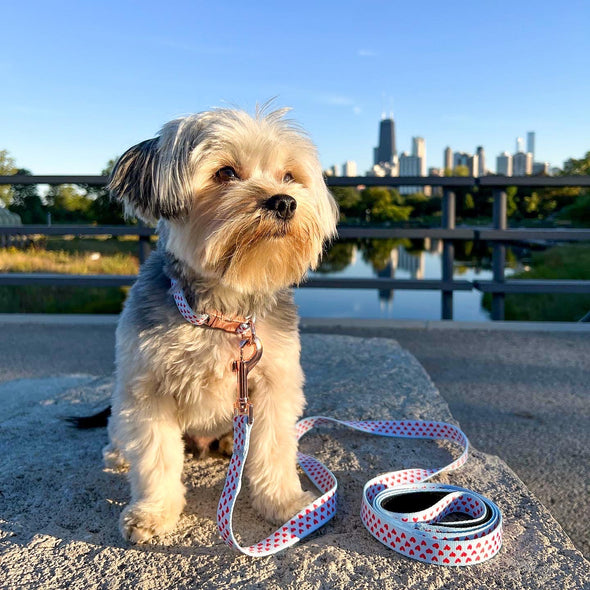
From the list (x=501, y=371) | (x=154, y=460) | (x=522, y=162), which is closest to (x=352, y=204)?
(x=501, y=371)

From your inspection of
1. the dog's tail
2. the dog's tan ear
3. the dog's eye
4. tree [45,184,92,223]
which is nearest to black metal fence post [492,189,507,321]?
the dog's tail

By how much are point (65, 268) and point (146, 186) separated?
36.0 ft

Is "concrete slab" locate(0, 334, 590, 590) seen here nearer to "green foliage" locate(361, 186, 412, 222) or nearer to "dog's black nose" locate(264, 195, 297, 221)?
"dog's black nose" locate(264, 195, 297, 221)

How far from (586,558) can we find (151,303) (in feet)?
6.86

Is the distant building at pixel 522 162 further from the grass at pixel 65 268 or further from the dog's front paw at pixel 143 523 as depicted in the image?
the dog's front paw at pixel 143 523

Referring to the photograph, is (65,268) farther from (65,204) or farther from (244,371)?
(244,371)

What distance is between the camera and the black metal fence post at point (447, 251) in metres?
7.62

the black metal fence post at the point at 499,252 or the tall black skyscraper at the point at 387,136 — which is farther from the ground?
the tall black skyscraper at the point at 387,136

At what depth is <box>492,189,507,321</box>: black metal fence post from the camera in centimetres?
756

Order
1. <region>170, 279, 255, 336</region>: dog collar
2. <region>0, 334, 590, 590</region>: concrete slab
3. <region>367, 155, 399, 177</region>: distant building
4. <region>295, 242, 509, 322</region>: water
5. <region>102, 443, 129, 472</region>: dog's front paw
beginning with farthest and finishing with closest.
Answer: <region>295, 242, 509, 322</region>: water, <region>367, 155, 399, 177</region>: distant building, <region>102, 443, 129, 472</region>: dog's front paw, <region>170, 279, 255, 336</region>: dog collar, <region>0, 334, 590, 590</region>: concrete slab

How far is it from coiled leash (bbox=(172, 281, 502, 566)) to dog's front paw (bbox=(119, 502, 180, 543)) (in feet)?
0.83

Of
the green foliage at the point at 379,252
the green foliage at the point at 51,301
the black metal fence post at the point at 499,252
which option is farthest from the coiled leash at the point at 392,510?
the green foliage at the point at 51,301

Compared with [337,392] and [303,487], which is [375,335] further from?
[303,487]

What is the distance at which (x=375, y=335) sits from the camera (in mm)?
6855
